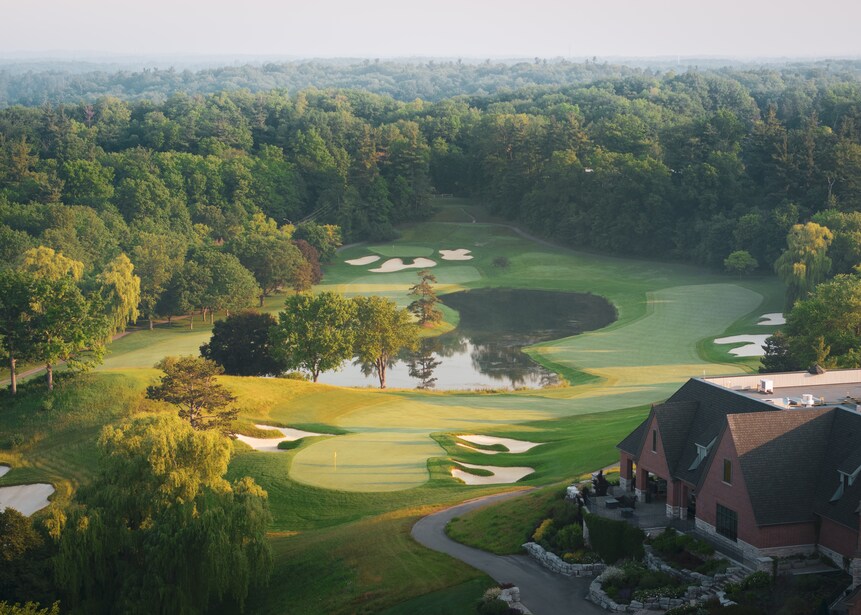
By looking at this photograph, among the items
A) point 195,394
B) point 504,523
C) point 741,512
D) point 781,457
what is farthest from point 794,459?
point 195,394

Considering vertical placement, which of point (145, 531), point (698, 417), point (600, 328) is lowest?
point (600, 328)

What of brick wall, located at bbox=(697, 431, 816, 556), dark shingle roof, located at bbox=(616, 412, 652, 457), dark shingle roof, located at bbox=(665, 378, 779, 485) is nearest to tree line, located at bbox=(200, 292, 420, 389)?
dark shingle roof, located at bbox=(616, 412, 652, 457)

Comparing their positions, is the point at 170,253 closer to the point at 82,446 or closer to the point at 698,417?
the point at 82,446

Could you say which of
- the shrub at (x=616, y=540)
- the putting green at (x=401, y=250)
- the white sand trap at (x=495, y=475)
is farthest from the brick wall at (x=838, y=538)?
the putting green at (x=401, y=250)

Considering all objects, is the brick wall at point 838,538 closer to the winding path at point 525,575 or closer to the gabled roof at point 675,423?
the gabled roof at point 675,423

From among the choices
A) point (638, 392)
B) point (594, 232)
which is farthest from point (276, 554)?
point (594, 232)

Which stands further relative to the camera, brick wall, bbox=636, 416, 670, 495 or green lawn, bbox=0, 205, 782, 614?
green lawn, bbox=0, 205, 782, 614

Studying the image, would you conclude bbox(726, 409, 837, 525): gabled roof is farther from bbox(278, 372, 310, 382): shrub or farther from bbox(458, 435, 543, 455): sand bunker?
bbox(278, 372, 310, 382): shrub
